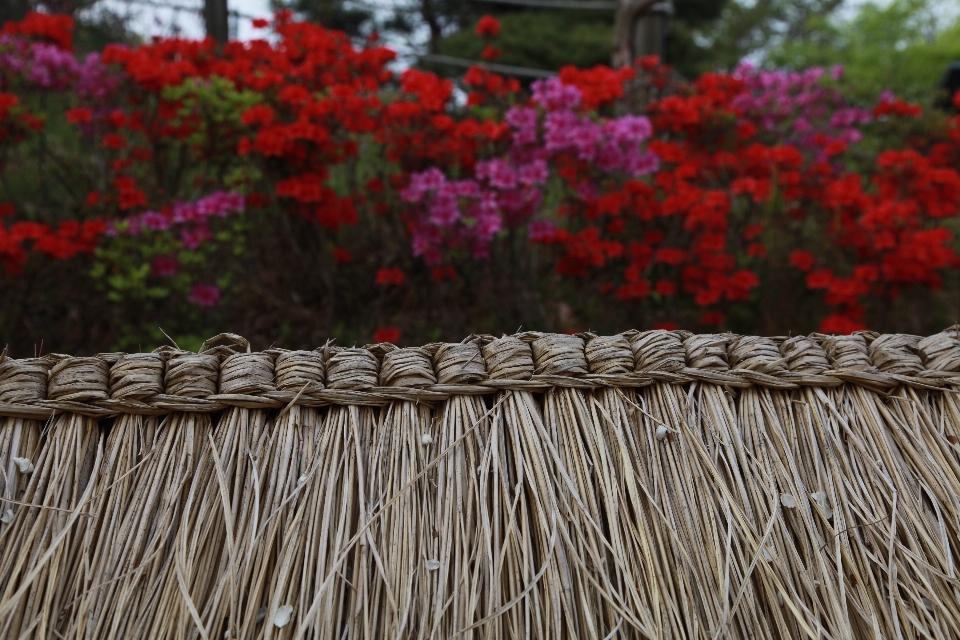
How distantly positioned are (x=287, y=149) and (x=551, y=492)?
1.97 m

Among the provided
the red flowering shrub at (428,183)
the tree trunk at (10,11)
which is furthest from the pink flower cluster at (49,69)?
the tree trunk at (10,11)

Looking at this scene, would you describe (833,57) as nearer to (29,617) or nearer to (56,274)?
(56,274)

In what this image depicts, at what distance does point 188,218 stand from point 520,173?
3.67 feet

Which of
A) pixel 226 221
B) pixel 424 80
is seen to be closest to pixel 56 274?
pixel 226 221

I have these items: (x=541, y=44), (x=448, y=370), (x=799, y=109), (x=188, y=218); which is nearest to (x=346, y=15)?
(x=541, y=44)

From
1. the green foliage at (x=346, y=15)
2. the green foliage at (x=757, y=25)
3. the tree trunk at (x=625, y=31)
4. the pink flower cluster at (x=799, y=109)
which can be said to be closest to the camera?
the pink flower cluster at (x=799, y=109)

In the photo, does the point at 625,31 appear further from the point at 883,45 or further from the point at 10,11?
the point at 883,45

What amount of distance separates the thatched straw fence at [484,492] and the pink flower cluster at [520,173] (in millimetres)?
1716

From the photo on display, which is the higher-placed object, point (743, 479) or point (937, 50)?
point (937, 50)

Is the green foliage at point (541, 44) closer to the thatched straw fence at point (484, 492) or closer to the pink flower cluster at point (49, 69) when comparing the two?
the pink flower cluster at point (49, 69)

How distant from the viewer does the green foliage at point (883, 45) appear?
374 inches

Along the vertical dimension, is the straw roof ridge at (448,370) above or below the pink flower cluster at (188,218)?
below

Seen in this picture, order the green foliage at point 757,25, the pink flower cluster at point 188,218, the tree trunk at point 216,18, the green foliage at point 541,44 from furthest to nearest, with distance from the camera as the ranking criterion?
the green foliage at point 757,25, the green foliage at point 541,44, the tree trunk at point 216,18, the pink flower cluster at point 188,218

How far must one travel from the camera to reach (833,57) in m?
10.9
